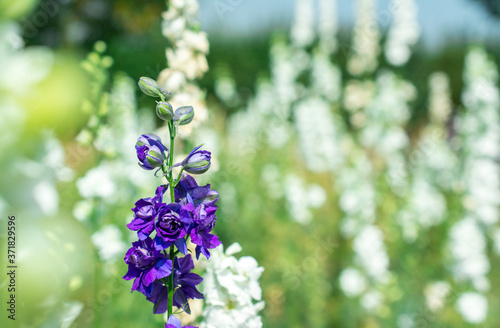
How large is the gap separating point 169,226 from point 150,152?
180 mm

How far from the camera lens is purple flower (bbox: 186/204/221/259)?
1050 mm

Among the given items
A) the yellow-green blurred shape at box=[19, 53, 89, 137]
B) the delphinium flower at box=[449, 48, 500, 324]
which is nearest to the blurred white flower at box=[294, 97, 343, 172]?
the delphinium flower at box=[449, 48, 500, 324]

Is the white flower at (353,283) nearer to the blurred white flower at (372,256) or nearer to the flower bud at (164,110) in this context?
the blurred white flower at (372,256)

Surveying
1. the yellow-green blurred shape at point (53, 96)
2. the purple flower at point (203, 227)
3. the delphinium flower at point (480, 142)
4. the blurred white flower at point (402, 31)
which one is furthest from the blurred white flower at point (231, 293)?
the blurred white flower at point (402, 31)

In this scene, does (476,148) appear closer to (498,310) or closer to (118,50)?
(498,310)

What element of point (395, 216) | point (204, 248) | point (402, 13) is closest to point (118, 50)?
point (402, 13)

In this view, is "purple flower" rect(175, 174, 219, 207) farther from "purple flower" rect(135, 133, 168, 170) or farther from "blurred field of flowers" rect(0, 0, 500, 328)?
"blurred field of flowers" rect(0, 0, 500, 328)

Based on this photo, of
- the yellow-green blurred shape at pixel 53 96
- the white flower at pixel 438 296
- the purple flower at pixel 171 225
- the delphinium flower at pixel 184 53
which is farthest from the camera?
the white flower at pixel 438 296

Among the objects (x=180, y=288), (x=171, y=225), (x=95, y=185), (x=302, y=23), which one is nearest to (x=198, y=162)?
(x=171, y=225)

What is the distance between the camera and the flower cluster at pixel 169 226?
1024 mm

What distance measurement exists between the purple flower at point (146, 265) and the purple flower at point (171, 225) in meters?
0.04

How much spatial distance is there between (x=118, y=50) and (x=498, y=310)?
12.2 m

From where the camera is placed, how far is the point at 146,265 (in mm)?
1061

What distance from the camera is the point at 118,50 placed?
14.2 metres
